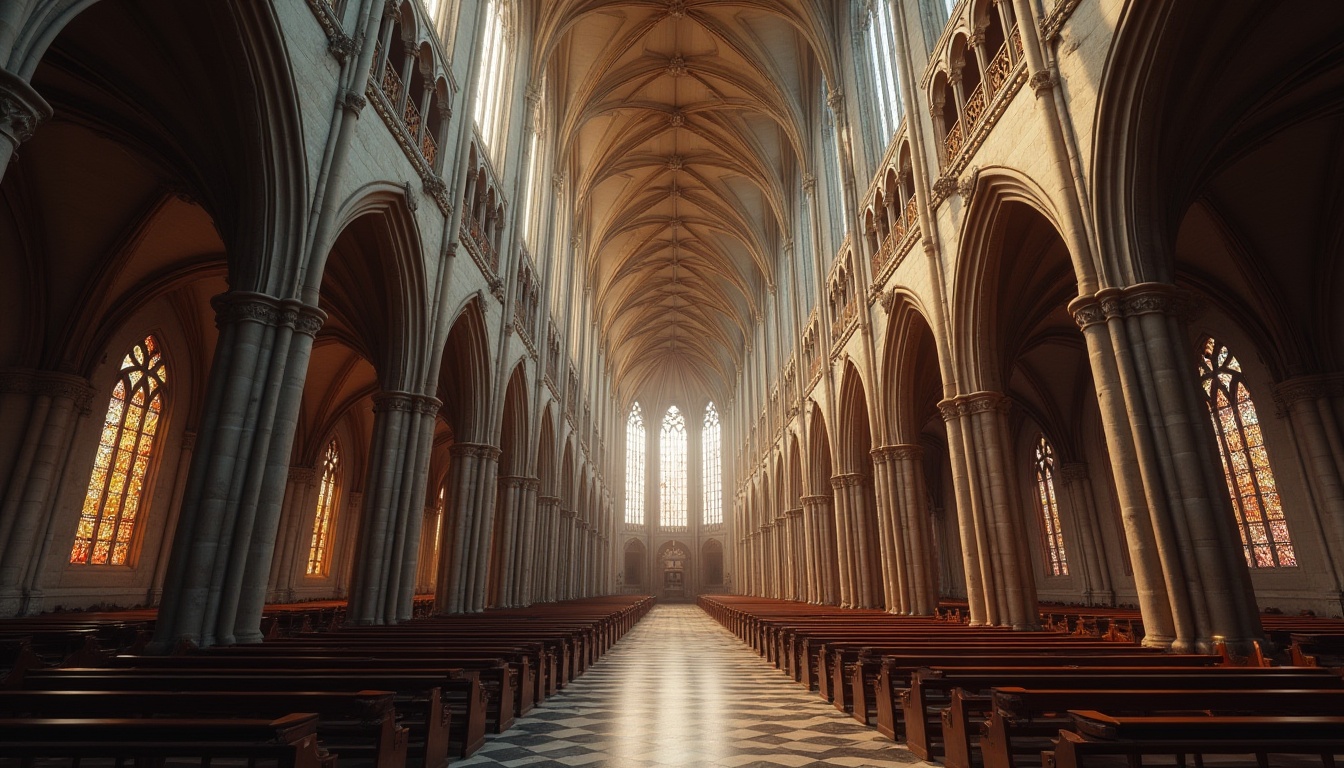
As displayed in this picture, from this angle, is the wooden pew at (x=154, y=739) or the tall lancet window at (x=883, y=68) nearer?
the wooden pew at (x=154, y=739)

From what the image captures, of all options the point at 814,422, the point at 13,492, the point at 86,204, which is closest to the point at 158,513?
the point at 13,492

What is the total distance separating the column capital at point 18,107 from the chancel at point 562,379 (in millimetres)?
27

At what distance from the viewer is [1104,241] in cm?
829

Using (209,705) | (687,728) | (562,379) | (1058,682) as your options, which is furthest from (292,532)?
(1058,682)

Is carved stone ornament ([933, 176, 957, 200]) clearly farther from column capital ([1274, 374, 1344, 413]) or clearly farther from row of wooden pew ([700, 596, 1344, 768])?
column capital ([1274, 374, 1344, 413])

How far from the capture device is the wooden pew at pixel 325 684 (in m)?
4.30

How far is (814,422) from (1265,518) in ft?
41.9

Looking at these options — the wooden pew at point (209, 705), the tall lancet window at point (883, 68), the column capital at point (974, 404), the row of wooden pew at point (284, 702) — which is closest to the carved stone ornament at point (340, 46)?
the row of wooden pew at point (284, 702)

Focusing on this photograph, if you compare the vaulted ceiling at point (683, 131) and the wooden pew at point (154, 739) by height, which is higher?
the vaulted ceiling at point (683, 131)

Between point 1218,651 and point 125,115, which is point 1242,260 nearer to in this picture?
point 1218,651

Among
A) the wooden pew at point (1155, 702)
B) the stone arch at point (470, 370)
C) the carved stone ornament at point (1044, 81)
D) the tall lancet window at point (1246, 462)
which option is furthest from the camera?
the stone arch at point (470, 370)

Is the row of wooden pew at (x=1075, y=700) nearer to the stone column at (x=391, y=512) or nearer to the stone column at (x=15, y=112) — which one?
the stone column at (x=15, y=112)

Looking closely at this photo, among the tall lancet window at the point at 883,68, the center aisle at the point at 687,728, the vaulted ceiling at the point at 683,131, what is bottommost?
the center aisle at the point at 687,728

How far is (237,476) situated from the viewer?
25.1ft
